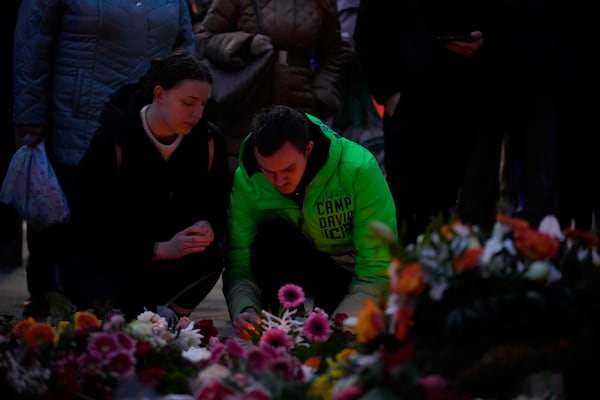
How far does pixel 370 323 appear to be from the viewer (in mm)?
2715

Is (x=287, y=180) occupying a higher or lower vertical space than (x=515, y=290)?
lower

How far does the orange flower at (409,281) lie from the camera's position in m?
2.62

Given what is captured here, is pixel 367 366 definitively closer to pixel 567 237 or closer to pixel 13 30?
pixel 567 237

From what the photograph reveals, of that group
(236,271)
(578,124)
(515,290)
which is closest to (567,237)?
(515,290)

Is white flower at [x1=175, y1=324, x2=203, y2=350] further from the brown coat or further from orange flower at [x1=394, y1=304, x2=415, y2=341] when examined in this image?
the brown coat

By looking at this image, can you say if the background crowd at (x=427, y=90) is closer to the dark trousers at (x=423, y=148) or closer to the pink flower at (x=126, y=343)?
the dark trousers at (x=423, y=148)

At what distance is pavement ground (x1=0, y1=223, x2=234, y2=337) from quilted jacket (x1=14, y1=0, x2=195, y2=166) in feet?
2.65

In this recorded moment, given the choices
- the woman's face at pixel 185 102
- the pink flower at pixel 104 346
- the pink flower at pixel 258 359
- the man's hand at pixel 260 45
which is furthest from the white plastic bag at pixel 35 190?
the pink flower at pixel 258 359

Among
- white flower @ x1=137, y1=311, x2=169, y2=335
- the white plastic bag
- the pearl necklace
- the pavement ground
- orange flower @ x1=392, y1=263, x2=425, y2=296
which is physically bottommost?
the pavement ground

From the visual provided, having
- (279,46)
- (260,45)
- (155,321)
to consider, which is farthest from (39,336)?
(279,46)

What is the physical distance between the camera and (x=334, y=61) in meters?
6.30

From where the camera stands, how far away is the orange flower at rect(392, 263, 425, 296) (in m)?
2.62

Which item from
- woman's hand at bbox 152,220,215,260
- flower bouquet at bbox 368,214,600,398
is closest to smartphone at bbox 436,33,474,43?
woman's hand at bbox 152,220,215,260

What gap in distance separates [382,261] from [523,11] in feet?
4.97
